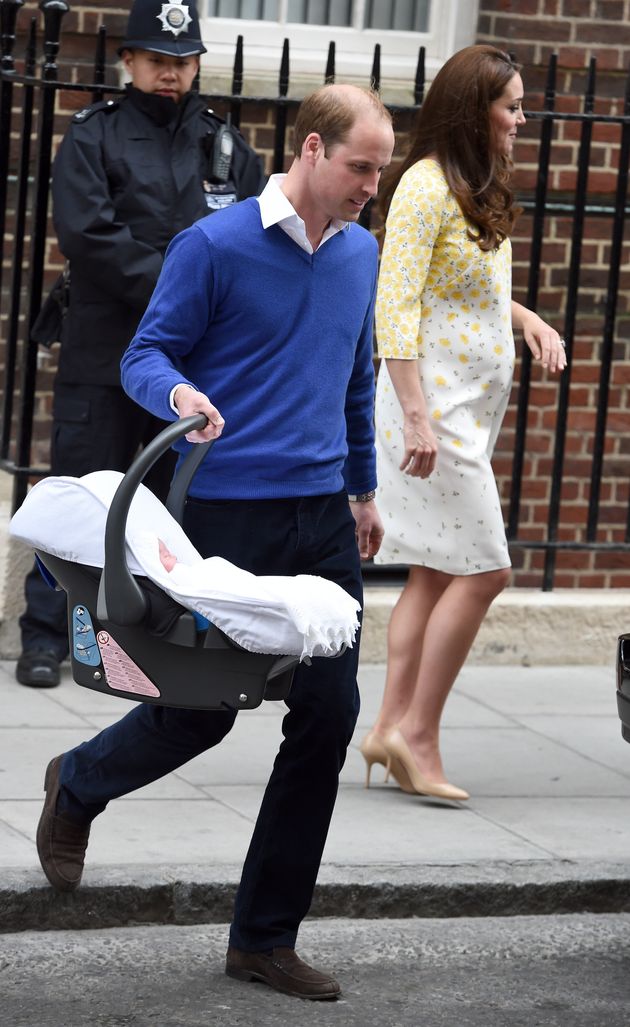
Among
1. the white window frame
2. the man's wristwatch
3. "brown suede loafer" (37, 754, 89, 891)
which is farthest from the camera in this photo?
the white window frame

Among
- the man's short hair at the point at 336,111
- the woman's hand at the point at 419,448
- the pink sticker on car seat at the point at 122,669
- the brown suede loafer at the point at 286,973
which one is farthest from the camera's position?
the woman's hand at the point at 419,448

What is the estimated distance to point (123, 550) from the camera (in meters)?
3.40

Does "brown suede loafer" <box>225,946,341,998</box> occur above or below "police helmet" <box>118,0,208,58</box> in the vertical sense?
below

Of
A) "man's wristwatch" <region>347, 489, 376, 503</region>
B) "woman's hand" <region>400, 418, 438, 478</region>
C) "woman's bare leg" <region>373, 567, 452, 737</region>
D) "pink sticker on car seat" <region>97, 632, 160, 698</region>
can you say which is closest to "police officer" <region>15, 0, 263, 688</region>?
"woman's bare leg" <region>373, 567, 452, 737</region>

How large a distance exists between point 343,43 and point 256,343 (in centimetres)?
409

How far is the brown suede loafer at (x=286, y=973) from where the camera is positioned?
3.96 m

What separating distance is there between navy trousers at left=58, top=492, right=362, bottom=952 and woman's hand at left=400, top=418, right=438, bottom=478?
85 centimetres

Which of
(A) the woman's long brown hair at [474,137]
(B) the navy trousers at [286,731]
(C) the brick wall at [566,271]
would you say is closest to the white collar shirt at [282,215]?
(B) the navy trousers at [286,731]

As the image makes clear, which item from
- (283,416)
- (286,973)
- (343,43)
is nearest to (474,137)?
(283,416)

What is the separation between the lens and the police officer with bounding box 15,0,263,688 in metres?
5.86

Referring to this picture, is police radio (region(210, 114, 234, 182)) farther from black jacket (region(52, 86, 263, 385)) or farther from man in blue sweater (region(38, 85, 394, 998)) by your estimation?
man in blue sweater (region(38, 85, 394, 998))

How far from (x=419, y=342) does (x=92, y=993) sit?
2058 millimetres

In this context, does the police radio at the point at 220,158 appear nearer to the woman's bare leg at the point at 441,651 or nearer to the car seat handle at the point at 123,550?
the woman's bare leg at the point at 441,651

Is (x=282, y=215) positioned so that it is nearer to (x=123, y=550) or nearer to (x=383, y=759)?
(x=123, y=550)
